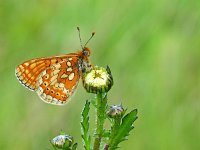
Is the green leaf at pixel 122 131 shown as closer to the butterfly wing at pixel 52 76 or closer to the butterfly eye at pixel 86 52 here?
the butterfly wing at pixel 52 76

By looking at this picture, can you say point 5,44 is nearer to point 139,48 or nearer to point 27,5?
point 27,5

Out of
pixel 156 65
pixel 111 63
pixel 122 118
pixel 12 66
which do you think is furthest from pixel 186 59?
pixel 122 118

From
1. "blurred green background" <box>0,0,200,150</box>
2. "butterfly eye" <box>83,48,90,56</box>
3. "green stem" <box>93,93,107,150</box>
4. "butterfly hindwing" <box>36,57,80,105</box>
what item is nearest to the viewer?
"green stem" <box>93,93,107,150</box>

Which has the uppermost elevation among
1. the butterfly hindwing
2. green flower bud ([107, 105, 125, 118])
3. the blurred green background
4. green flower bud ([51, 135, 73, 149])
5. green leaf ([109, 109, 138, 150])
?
the blurred green background

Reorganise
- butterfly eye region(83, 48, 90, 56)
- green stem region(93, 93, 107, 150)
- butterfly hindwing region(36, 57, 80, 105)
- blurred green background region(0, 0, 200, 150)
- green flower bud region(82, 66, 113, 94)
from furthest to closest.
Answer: blurred green background region(0, 0, 200, 150) → butterfly eye region(83, 48, 90, 56) → butterfly hindwing region(36, 57, 80, 105) → green flower bud region(82, 66, 113, 94) → green stem region(93, 93, 107, 150)

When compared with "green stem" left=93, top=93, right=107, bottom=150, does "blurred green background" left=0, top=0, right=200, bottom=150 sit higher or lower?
higher

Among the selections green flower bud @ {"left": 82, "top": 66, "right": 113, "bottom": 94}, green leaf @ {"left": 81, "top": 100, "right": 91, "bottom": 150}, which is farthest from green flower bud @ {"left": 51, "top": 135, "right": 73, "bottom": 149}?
green flower bud @ {"left": 82, "top": 66, "right": 113, "bottom": 94}

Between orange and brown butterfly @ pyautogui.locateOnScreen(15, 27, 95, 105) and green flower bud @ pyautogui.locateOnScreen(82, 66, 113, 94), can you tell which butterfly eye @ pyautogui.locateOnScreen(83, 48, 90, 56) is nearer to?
orange and brown butterfly @ pyautogui.locateOnScreen(15, 27, 95, 105)

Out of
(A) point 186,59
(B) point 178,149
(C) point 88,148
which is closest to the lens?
(C) point 88,148
